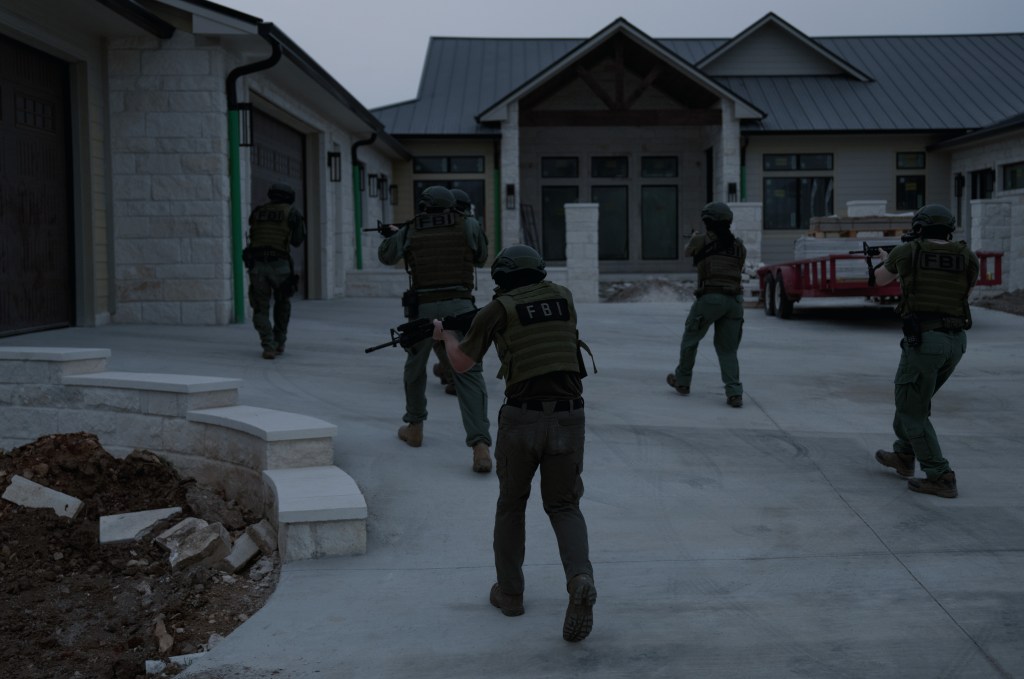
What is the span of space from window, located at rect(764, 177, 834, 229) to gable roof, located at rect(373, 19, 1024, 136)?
1433 mm

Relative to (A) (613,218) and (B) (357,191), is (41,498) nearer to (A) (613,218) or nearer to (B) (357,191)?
(B) (357,191)

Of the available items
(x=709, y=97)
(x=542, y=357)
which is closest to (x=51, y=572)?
(x=542, y=357)

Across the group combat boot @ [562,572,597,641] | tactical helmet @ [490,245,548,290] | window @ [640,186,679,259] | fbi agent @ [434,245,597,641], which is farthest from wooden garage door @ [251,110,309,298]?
combat boot @ [562,572,597,641]

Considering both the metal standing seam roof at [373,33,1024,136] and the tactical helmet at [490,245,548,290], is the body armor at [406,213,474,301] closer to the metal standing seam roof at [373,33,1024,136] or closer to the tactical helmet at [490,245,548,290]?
the tactical helmet at [490,245,548,290]

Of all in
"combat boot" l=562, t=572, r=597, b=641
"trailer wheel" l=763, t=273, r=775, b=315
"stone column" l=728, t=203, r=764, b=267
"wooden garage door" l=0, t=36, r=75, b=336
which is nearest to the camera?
"combat boot" l=562, t=572, r=597, b=641

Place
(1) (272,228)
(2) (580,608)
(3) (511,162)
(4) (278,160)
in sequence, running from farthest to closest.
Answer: (3) (511,162) → (4) (278,160) → (1) (272,228) → (2) (580,608)

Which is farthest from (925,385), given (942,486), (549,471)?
(549,471)

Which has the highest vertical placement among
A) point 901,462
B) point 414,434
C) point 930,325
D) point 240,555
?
point 930,325

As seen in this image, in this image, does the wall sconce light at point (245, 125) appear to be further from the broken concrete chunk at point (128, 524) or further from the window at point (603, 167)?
the window at point (603, 167)

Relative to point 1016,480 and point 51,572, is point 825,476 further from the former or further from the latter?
point 51,572

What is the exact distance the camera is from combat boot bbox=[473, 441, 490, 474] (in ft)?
24.0

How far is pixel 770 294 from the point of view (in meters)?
18.2

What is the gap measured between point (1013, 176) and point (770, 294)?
9.97 m

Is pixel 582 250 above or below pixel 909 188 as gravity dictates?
below
